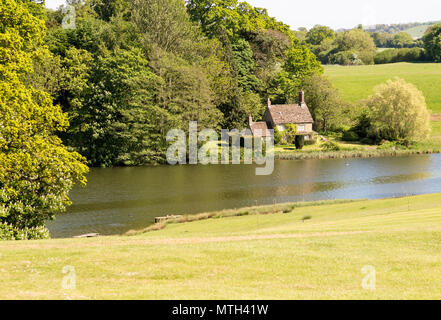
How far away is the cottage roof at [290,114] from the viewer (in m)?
97.7

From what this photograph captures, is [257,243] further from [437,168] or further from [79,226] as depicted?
[437,168]

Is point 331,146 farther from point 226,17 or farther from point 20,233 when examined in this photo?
point 20,233

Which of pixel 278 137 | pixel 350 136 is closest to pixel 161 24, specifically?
pixel 278 137

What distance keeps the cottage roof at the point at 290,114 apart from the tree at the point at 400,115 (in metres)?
12.6

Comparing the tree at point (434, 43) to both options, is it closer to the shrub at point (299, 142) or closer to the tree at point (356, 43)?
the tree at point (356, 43)

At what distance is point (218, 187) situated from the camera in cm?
6425

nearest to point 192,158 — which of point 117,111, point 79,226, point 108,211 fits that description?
point 117,111

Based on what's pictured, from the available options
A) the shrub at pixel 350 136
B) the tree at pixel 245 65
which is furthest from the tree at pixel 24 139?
the tree at pixel 245 65

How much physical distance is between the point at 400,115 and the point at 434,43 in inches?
3481

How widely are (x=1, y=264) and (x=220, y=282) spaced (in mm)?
9402

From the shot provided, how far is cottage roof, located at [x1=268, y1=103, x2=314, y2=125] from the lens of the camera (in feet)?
320

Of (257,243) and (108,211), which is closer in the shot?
(257,243)

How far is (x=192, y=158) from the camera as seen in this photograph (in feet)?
277

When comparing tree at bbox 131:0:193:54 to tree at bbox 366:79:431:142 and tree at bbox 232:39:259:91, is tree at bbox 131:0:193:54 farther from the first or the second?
tree at bbox 366:79:431:142
